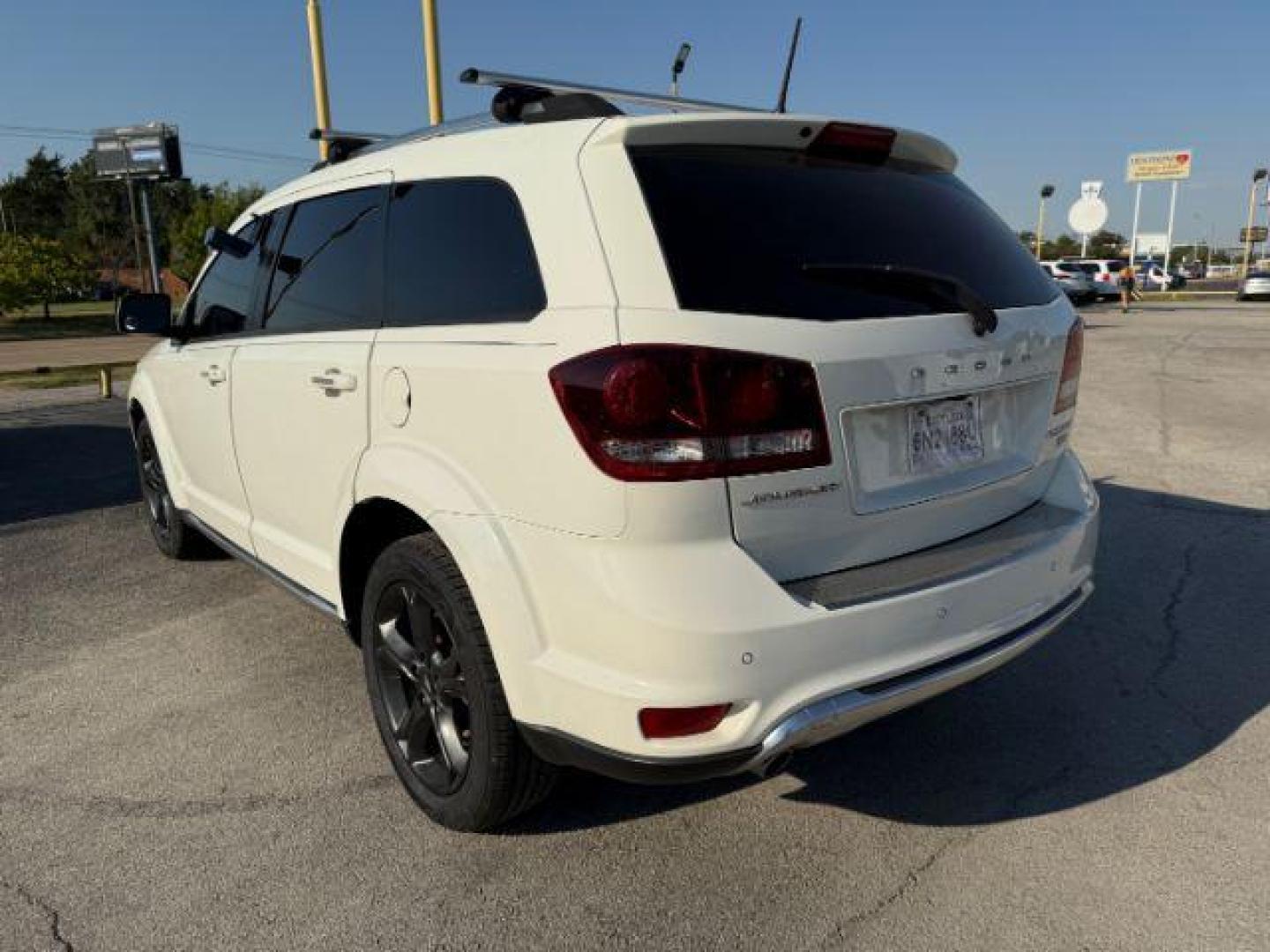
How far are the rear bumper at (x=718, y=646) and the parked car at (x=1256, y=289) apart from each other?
4161 centimetres

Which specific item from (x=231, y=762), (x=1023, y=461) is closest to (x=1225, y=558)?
(x=1023, y=461)

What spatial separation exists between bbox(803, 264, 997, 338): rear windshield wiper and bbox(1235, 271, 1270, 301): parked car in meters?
41.3

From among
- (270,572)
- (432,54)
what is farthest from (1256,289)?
(270,572)

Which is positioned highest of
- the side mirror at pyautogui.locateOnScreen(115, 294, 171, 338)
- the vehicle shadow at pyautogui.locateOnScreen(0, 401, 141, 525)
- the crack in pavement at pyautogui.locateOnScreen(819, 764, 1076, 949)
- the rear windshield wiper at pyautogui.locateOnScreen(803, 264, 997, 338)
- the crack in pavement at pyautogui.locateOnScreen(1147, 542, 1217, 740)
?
the rear windshield wiper at pyautogui.locateOnScreen(803, 264, 997, 338)

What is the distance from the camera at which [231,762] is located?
9.82 feet

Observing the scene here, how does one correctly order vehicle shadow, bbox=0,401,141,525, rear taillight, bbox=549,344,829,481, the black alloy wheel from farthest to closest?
vehicle shadow, bbox=0,401,141,525 → the black alloy wheel → rear taillight, bbox=549,344,829,481

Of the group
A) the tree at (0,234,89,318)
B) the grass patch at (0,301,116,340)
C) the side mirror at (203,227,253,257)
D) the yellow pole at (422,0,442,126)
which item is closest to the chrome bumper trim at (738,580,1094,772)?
the side mirror at (203,227,253,257)

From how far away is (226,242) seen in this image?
3.97 metres

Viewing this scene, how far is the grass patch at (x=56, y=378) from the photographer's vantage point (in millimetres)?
13750

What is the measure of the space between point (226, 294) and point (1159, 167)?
212 feet

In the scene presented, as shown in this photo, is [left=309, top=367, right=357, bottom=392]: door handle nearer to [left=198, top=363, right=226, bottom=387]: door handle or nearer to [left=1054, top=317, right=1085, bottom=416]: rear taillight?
[left=198, top=363, right=226, bottom=387]: door handle

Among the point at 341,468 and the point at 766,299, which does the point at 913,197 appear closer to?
the point at 766,299

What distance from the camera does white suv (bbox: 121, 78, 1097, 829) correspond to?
1.96 metres

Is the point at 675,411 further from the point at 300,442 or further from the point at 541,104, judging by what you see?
the point at 300,442
